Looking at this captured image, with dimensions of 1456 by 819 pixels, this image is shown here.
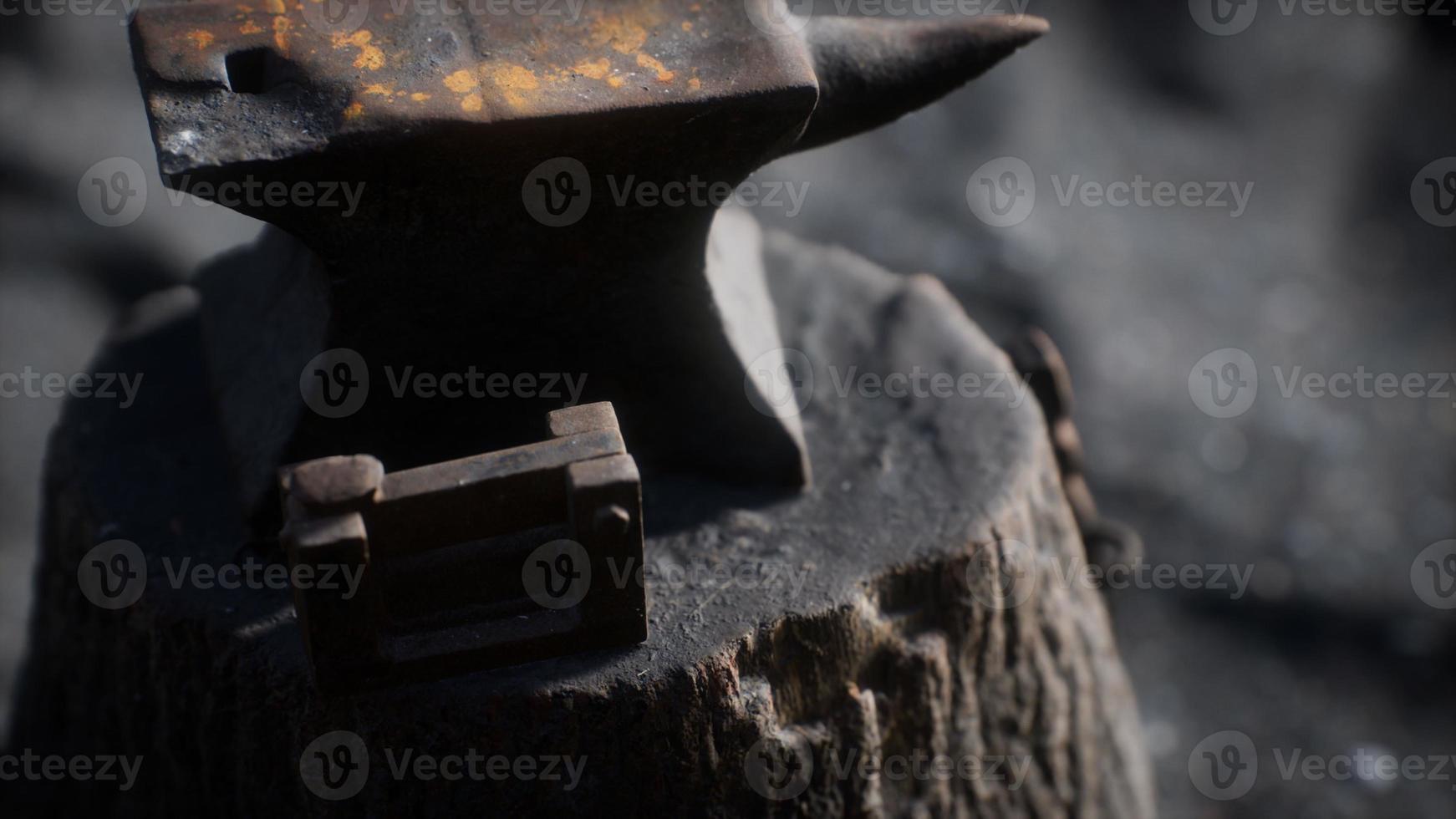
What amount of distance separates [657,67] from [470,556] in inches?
20.0

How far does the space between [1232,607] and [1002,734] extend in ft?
4.81

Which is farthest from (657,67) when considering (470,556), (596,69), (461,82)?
(470,556)

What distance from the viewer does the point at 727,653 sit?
4.11 ft

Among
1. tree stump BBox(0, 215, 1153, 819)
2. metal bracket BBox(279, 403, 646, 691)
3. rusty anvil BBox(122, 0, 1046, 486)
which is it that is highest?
rusty anvil BBox(122, 0, 1046, 486)

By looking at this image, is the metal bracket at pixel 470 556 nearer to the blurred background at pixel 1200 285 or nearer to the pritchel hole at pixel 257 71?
the pritchel hole at pixel 257 71

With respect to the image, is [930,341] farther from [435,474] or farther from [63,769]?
[63,769]

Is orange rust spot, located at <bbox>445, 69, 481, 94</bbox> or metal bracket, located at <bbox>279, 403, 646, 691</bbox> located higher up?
orange rust spot, located at <bbox>445, 69, 481, 94</bbox>

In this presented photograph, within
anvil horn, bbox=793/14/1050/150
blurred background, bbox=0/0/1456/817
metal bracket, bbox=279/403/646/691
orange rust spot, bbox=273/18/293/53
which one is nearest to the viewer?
metal bracket, bbox=279/403/646/691

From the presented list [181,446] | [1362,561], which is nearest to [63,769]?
[181,446]

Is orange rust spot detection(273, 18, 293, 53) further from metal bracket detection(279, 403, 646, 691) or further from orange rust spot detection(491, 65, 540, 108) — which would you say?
metal bracket detection(279, 403, 646, 691)

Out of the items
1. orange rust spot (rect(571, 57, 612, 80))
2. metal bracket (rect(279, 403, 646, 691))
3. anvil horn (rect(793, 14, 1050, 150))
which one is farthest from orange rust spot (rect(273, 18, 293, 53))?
anvil horn (rect(793, 14, 1050, 150))

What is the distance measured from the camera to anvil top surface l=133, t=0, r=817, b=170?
44.3 inches

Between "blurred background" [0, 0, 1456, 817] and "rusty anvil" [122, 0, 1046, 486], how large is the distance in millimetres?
1677

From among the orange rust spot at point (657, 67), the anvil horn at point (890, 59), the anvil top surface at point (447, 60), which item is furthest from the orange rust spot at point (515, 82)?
the anvil horn at point (890, 59)
